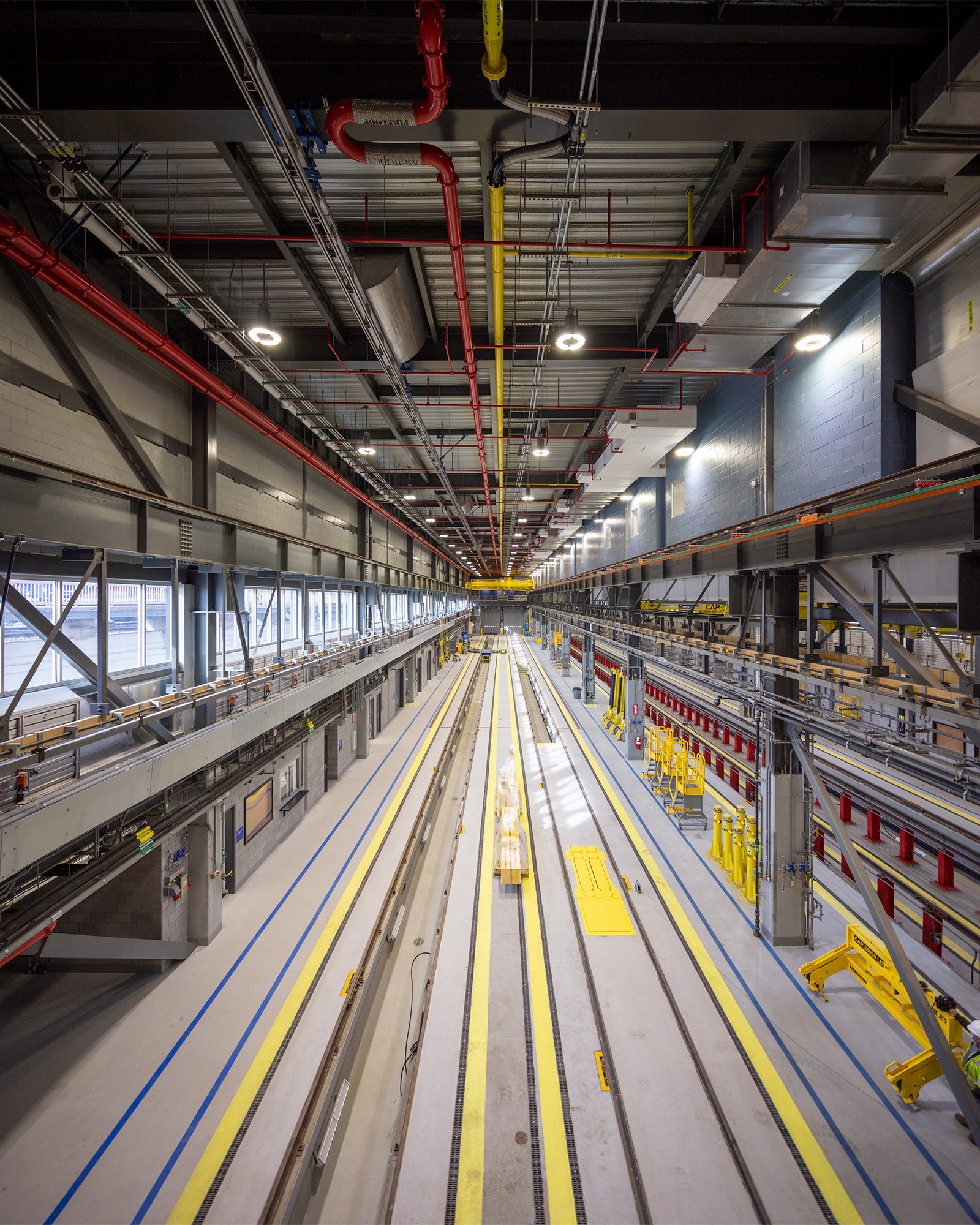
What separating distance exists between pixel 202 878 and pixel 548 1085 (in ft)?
15.6

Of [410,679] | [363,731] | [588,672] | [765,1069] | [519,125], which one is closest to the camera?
[519,125]

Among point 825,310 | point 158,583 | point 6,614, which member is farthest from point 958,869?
point 6,614

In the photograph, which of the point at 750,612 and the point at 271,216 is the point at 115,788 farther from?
the point at 750,612

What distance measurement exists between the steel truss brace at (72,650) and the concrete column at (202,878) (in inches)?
91.3

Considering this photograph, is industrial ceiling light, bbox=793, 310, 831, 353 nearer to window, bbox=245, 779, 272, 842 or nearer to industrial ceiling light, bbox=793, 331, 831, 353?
industrial ceiling light, bbox=793, 331, 831, 353

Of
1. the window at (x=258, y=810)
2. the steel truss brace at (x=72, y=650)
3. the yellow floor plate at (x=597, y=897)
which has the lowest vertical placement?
the yellow floor plate at (x=597, y=897)

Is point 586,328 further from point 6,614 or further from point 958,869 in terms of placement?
→ point 958,869

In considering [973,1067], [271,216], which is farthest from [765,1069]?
[271,216]

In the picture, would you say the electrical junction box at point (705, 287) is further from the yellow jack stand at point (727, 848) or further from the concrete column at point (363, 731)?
the concrete column at point (363, 731)

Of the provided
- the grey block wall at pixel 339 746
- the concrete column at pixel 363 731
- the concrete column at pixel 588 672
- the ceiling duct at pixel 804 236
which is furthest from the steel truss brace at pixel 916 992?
→ the concrete column at pixel 588 672

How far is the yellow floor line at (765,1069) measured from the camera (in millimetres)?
3646

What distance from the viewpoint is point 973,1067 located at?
13.0 ft

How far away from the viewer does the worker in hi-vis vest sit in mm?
3863

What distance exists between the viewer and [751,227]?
415cm
